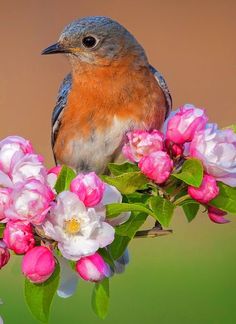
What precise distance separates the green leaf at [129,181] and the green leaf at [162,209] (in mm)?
84

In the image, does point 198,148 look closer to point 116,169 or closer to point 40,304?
point 116,169

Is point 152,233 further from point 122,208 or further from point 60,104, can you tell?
point 60,104

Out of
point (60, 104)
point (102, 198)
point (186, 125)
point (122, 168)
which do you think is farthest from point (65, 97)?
point (102, 198)

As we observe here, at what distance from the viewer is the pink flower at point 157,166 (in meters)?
2.10

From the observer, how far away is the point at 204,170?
2139 mm

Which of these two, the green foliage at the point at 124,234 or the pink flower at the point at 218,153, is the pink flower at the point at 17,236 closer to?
the green foliage at the point at 124,234

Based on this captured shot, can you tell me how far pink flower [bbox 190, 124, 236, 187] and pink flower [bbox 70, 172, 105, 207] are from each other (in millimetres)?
296

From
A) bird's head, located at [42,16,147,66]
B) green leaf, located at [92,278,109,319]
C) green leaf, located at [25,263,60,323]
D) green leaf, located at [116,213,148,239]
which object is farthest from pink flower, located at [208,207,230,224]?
bird's head, located at [42,16,147,66]

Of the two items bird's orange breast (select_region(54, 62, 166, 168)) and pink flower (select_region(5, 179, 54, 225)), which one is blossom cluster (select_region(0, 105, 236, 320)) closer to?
pink flower (select_region(5, 179, 54, 225))

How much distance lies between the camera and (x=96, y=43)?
147 inches

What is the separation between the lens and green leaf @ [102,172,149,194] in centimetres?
213

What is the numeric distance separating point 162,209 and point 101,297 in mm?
256

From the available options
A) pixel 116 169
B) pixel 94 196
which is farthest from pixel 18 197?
pixel 116 169

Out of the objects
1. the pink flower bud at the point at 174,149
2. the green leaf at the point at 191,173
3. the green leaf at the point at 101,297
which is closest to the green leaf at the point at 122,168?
the pink flower bud at the point at 174,149
